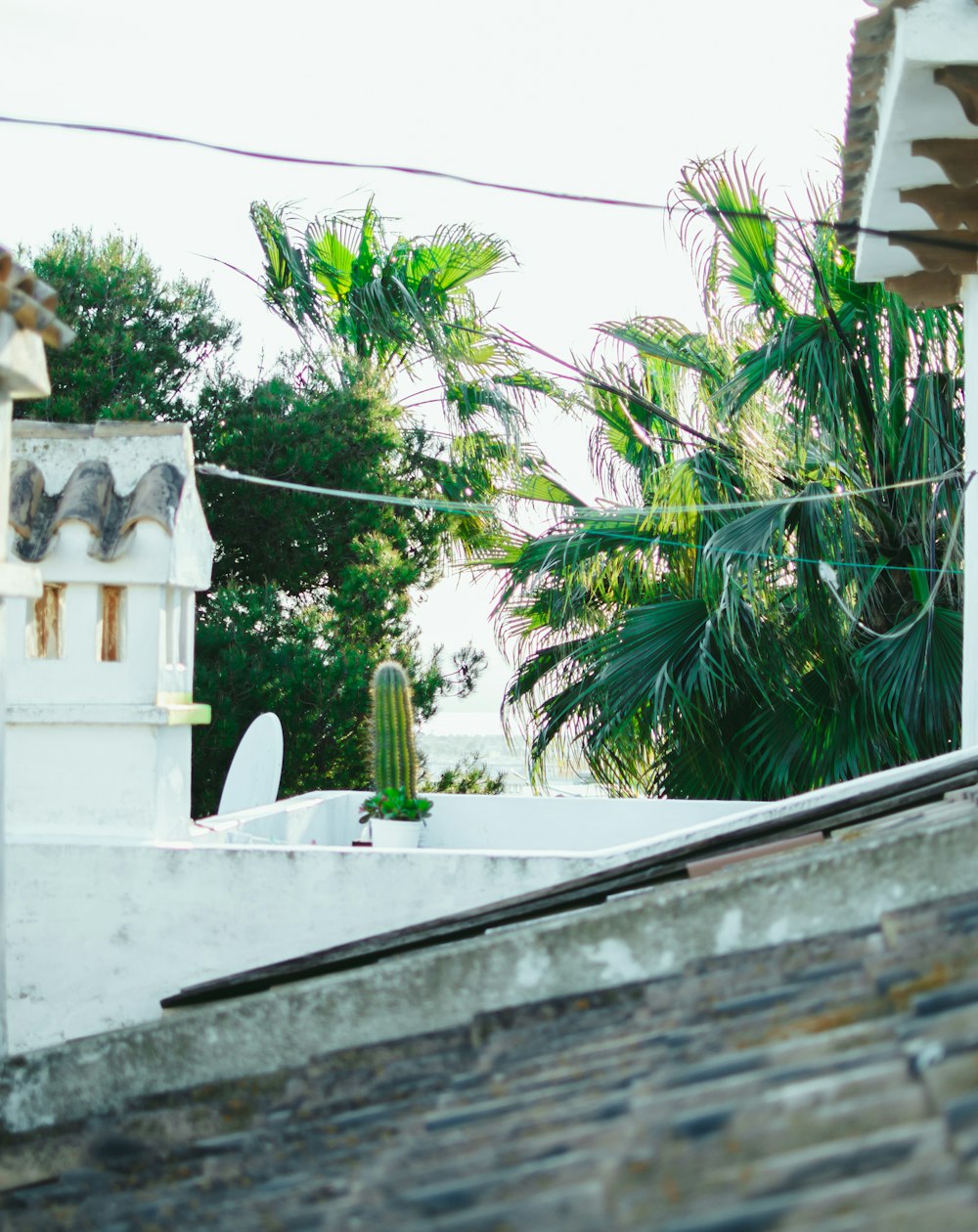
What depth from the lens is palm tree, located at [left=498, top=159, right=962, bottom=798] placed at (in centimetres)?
778

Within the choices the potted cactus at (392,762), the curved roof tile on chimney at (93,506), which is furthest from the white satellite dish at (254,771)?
the curved roof tile on chimney at (93,506)

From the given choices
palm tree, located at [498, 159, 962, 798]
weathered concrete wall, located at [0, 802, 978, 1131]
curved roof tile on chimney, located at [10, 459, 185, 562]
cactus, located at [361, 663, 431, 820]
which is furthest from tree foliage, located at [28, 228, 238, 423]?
weathered concrete wall, located at [0, 802, 978, 1131]

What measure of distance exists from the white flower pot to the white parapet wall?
1713mm

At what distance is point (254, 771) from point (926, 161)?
4859 mm

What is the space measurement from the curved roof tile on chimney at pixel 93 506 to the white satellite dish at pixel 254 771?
8.28 ft

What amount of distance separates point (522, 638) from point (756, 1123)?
8236mm

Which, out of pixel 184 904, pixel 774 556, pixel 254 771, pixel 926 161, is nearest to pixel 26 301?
pixel 184 904

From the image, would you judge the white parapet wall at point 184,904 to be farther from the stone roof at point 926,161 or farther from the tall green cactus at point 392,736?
the stone roof at point 926,161

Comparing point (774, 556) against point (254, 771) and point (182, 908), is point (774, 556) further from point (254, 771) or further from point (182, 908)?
point (182, 908)

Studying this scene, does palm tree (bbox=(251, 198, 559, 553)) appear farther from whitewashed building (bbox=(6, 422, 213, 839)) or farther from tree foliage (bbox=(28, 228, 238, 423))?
whitewashed building (bbox=(6, 422, 213, 839))

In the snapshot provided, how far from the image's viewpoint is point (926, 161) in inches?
181

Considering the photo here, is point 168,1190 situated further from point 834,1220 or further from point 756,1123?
point 834,1220

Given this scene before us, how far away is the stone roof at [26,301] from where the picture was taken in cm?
275

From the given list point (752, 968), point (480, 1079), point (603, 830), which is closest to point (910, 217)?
point (603, 830)
